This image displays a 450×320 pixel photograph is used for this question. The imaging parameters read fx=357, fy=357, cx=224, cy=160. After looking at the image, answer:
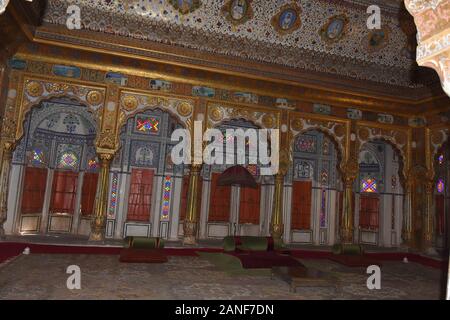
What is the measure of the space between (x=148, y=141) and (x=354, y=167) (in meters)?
6.09

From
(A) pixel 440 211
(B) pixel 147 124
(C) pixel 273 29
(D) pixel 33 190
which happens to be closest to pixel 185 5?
(C) pixel 273 29

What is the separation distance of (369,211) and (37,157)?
10.6 meters

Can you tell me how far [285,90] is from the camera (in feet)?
32.1

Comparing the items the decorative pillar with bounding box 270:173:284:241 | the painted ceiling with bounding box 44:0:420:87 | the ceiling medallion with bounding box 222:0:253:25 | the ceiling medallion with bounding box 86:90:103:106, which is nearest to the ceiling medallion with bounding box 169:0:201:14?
the painted ceiling with bounding box 44:0:420:87

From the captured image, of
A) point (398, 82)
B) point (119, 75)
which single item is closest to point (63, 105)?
point (119, 75)

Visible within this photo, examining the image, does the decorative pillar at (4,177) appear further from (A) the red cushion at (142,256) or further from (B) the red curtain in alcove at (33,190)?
(A) the red cushion at (142,256)

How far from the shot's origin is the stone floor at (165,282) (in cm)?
468

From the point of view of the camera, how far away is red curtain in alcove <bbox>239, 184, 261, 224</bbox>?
37.6ft

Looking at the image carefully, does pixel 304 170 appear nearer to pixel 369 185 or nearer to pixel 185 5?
pixel 369 185

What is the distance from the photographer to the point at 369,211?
12.2 m

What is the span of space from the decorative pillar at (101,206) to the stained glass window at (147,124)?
2.31 m
